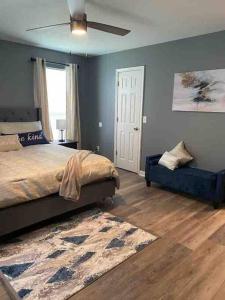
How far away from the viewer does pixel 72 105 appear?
17.5 ft

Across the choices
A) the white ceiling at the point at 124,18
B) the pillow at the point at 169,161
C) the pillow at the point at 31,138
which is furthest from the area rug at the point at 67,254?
the white ceiling at the point at 124,18

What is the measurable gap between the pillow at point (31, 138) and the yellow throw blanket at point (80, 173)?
4.61 ft

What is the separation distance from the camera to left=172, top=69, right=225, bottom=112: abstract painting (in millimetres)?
3559

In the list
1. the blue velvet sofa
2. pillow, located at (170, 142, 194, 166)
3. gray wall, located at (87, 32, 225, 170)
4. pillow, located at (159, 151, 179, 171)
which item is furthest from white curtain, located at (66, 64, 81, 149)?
pillow, located at (170, 142, 194, 166)

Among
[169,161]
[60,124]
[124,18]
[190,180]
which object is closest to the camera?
[124,18]

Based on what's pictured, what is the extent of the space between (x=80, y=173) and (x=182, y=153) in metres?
1.95

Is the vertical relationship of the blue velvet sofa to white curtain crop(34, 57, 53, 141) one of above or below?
below

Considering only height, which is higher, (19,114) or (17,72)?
(17,72)

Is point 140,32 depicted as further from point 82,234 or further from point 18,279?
point 18,279

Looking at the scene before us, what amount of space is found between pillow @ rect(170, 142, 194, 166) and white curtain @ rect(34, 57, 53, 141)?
8.71 ft

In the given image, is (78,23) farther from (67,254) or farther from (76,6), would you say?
(67,254)

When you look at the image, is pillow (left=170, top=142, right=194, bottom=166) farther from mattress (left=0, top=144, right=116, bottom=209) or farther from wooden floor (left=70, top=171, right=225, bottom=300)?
mattress (left=0, top=144, right=116, bottom=209)

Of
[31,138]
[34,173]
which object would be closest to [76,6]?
[34,173]

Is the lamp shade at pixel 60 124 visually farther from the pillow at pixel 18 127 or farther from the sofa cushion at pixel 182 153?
the sofa cushion at pixel 182 153
